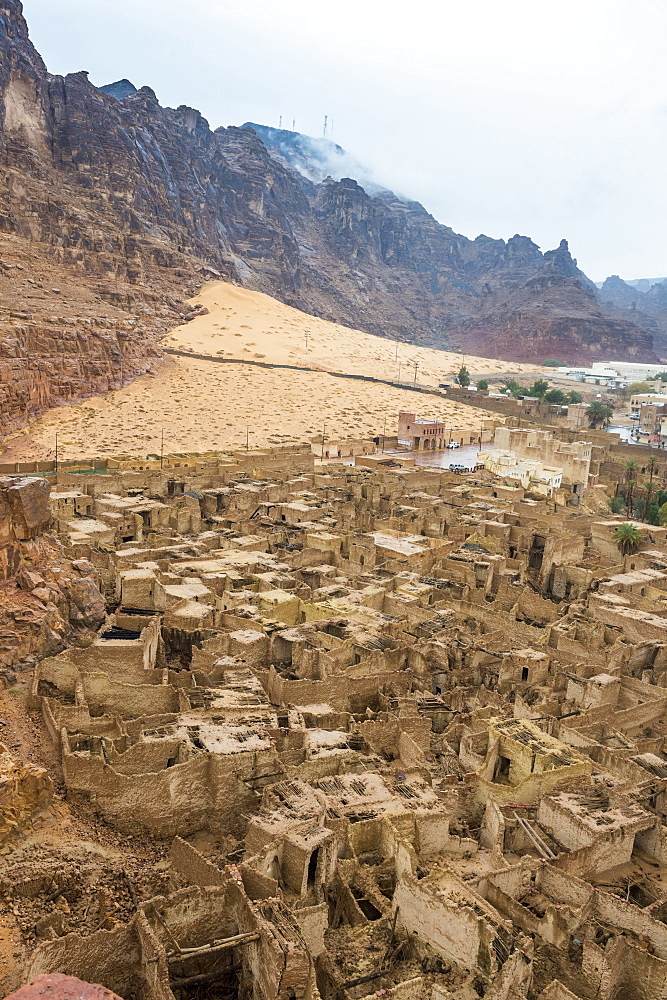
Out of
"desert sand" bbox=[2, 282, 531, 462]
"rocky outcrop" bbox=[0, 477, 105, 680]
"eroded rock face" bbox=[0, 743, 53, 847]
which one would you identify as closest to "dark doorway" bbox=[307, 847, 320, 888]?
"eroded rock face" bbox=[0, 743, 53, 847]

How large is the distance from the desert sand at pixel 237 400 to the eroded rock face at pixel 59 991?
49.2 m

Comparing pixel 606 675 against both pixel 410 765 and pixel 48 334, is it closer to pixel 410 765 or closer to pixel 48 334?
pixel 410 765

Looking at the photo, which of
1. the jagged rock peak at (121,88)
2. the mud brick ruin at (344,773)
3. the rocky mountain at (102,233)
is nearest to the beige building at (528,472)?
the mud brick ruin at (344,773)

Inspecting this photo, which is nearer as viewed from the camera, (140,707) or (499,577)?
(140,707)

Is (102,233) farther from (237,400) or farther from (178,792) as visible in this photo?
(178,792)

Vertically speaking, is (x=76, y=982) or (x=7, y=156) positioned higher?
(x=7, y=156)

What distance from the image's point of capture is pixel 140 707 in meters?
20.2

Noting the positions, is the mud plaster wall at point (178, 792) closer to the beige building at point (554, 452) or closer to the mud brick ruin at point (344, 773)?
the mud brick ruin at point (344, 773)

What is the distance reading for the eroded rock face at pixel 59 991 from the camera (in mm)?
9969

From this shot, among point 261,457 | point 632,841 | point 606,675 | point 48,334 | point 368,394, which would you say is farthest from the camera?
point 368,394

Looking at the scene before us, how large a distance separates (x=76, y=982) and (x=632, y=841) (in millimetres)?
12567

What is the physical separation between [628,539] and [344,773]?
2741 cm

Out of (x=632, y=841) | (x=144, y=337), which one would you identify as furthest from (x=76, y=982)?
(x=144, y=337)

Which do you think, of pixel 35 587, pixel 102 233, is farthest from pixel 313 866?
pixel 102 233
